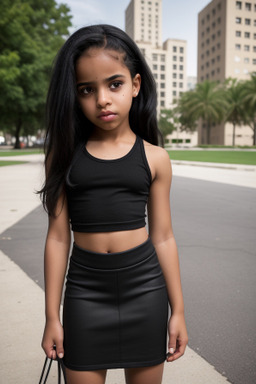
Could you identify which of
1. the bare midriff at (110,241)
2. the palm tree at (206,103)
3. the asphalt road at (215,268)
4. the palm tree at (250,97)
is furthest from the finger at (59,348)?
the palm tree at (206,103)

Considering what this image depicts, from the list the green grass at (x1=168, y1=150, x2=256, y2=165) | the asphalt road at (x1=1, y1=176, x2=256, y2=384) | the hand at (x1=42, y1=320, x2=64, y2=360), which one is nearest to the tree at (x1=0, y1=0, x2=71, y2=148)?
the green grass at (x1=168, y1=150, x2=256, y2=165)

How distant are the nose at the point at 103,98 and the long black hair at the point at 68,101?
0.11m

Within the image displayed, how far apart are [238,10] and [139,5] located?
81702mm

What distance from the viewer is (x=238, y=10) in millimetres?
73000

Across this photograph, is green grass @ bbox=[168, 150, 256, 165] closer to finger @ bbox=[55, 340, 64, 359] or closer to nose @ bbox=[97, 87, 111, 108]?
nose @ bbox=[97, 87, 111, 108]

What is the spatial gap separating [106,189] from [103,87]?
35cm

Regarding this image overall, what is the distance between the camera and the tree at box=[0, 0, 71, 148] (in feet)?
65.2

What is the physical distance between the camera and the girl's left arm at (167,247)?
4.56 feet

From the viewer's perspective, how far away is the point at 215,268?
4043mm

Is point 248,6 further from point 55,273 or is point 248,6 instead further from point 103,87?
point 55,273

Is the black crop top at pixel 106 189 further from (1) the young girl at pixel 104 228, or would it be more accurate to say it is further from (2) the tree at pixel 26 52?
(2) the tree at pixel 26 52

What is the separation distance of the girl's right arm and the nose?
0.36 meters

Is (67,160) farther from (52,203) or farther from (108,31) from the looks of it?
(108,31)

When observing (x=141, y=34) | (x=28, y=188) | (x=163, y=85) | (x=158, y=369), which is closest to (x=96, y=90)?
(x=158, y=369)
